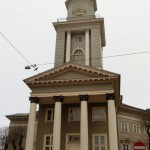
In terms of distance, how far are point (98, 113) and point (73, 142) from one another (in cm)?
410

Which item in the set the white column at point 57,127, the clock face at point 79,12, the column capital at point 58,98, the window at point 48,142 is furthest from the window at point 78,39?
the window at point 48,142

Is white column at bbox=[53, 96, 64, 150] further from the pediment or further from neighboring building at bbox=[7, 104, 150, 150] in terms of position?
neighboring building at bbox=[7, 104, 150, 150]

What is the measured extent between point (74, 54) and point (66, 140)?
11.7 metres

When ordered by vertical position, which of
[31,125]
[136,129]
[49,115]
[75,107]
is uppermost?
[75,107]

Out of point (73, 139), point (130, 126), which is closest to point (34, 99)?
point (73, 139)

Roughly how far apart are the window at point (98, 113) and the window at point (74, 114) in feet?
5.65

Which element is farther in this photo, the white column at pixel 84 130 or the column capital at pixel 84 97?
the column capital at pixel 84 97

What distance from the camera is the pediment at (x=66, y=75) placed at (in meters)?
25.6

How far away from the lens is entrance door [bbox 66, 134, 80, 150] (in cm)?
2598

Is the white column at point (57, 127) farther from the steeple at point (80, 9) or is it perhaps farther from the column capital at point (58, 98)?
the steeple at point (80, 9)

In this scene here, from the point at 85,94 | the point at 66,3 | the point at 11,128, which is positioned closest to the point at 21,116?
the point at 11,128

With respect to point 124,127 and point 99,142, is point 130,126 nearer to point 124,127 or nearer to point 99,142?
point 124,127

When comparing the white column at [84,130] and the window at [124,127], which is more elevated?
the window at [124,127]

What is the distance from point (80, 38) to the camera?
1350 inches
